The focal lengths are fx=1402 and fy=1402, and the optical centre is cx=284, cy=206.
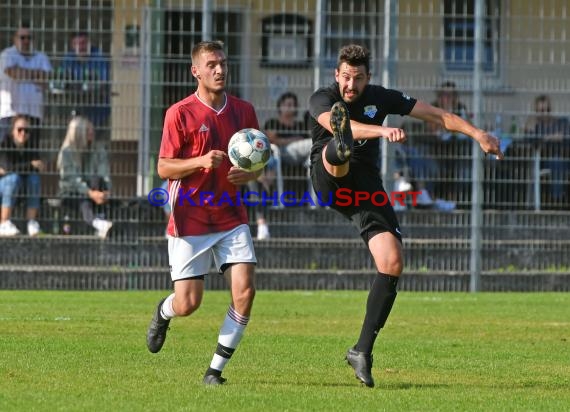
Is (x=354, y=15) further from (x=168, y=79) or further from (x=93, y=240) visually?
(x=93, y=240)

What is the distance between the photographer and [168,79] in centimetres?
1734

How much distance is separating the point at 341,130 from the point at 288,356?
2.39 metres

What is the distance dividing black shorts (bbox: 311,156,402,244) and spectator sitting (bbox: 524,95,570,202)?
28.1 feet

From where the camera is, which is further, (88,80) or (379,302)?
(88,80)

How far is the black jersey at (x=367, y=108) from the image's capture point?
9.60m

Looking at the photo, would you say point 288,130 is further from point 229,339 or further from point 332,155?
point 229,339

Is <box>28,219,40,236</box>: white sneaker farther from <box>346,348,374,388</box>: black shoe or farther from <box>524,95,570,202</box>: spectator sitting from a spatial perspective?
<box>346,348,374,388</box>: black shoe

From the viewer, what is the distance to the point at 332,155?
9.14 meters

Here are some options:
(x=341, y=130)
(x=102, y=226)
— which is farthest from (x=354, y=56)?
(x=102, y=226)

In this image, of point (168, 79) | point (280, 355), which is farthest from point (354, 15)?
point (280, 355)

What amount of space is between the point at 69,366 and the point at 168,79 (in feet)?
26.6

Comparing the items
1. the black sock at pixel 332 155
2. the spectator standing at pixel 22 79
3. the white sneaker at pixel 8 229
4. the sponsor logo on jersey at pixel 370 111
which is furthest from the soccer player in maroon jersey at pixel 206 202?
the white sneaker at pixel 8 229

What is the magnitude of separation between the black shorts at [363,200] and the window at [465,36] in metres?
8.57

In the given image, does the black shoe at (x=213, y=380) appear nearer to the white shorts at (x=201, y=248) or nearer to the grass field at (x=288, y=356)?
the grass field at (x=288, y=356)
